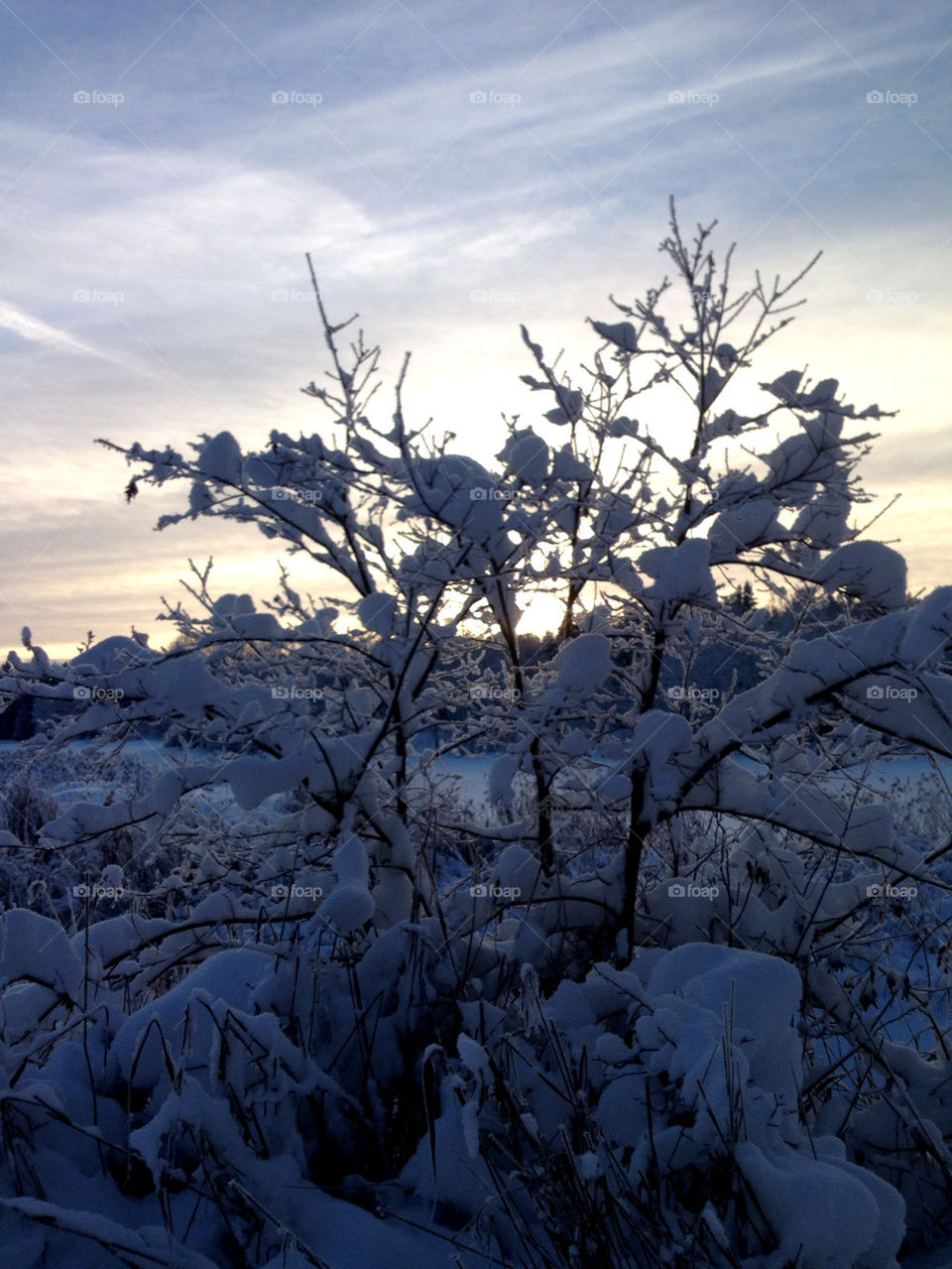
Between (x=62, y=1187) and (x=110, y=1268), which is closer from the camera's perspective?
(x=110, y=1268)

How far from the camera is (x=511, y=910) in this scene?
3.50 meters

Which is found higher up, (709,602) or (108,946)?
(709,602)

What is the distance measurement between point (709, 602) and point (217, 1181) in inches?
79.8

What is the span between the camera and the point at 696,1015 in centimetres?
225

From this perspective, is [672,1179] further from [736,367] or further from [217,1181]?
[736,367]

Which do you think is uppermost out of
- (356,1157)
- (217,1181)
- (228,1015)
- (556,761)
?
(556,761)

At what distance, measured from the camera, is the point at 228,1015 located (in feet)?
7.52

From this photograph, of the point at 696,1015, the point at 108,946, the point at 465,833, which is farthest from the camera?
the point at 465,833

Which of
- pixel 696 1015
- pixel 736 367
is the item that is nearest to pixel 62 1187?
pixel 696 1015

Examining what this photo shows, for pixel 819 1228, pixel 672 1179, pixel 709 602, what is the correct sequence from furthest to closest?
pixel 709 602 < pixel 672 1179 < pixel 819 1228

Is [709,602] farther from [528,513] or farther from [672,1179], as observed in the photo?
[672,1179]

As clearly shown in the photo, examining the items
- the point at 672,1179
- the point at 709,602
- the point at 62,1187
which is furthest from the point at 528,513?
the point at 62,1187

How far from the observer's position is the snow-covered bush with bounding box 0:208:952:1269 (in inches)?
81.7

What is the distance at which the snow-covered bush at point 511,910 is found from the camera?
2.07 m
